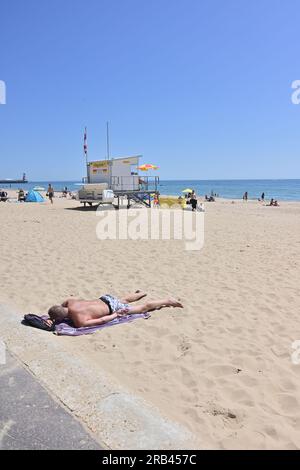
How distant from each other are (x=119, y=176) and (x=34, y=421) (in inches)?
797

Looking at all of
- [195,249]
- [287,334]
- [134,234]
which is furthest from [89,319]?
[134,234]

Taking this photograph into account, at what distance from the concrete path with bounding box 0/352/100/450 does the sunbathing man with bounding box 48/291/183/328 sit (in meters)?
1.39

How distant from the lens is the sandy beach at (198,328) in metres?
2.91

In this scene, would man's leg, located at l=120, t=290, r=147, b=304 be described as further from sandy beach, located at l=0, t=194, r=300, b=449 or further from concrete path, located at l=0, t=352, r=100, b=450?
concrete path, located at l=0, t=352, r=100, b=450

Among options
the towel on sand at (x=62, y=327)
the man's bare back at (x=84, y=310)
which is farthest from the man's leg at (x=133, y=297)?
the towel on sand at (x=62, y=327)

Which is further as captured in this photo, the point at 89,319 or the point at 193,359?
the point at 89,319

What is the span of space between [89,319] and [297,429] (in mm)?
2704

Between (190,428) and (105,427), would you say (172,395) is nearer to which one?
(190,428)

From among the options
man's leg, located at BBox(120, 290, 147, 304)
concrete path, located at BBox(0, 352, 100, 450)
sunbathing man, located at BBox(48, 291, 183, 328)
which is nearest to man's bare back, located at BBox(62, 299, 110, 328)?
sunbathing man, located at BBox(48, 291, 183, 328)

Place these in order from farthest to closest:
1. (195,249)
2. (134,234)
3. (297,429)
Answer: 1. (134,234)
2. (195,249)
3. (297,429)

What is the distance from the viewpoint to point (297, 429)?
8.91 ft

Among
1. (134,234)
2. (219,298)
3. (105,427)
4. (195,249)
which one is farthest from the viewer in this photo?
(134,234)

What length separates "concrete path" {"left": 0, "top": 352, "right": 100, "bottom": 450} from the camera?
238 centimetres

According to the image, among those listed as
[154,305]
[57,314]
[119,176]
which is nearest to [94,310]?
[57,314]
